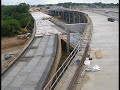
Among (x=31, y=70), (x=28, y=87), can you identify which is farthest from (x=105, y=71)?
(x=31, y=70)

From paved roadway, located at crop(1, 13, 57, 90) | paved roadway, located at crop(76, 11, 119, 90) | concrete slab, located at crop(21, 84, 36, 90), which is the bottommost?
paved roadway, located at crop(1, 13, 57, 90)

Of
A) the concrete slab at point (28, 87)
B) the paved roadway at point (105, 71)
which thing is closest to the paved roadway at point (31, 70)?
the concrete slab at point (28, 87)

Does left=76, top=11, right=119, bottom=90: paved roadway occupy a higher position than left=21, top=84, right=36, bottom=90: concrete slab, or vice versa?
left=76, top=11, right=119, bottom=90: paved roadway

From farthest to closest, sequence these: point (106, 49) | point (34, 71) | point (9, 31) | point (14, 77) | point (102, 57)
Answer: point (9, 31)
point (34, 71)
point (14, 77)
point (106, 49)
point (102, 57)

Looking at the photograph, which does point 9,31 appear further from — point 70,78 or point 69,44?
point 70,78

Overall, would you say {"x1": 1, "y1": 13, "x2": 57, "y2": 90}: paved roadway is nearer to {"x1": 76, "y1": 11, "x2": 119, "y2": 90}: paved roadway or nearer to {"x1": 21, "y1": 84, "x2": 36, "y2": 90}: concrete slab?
{"x1": 21, "y1": 84, "x2": 36, "y2": 90}: concrete slab

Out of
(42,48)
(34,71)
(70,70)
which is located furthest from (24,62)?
(70,70)

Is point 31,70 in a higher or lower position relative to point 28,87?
lower

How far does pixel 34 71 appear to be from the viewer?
25312mm

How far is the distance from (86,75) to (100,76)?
0.67 metres

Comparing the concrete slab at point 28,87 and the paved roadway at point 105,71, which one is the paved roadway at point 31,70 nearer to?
the concrete slab at point 28,87

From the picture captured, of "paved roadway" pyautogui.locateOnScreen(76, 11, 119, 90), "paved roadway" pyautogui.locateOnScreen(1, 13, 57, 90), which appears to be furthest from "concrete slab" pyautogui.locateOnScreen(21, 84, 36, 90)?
"paved roadway" pyautogui.locateOnScreen(76, 11, 119, 90)

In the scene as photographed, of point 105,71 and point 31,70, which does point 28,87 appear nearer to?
point 31,70

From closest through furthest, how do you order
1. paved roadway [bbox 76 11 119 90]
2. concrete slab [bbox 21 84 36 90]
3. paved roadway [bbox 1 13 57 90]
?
paved roadway [bbox 76 11 119 90] → concrete slab [bbox 21 84 36 90] → paved roadway [bbox 1 13 57 90]
